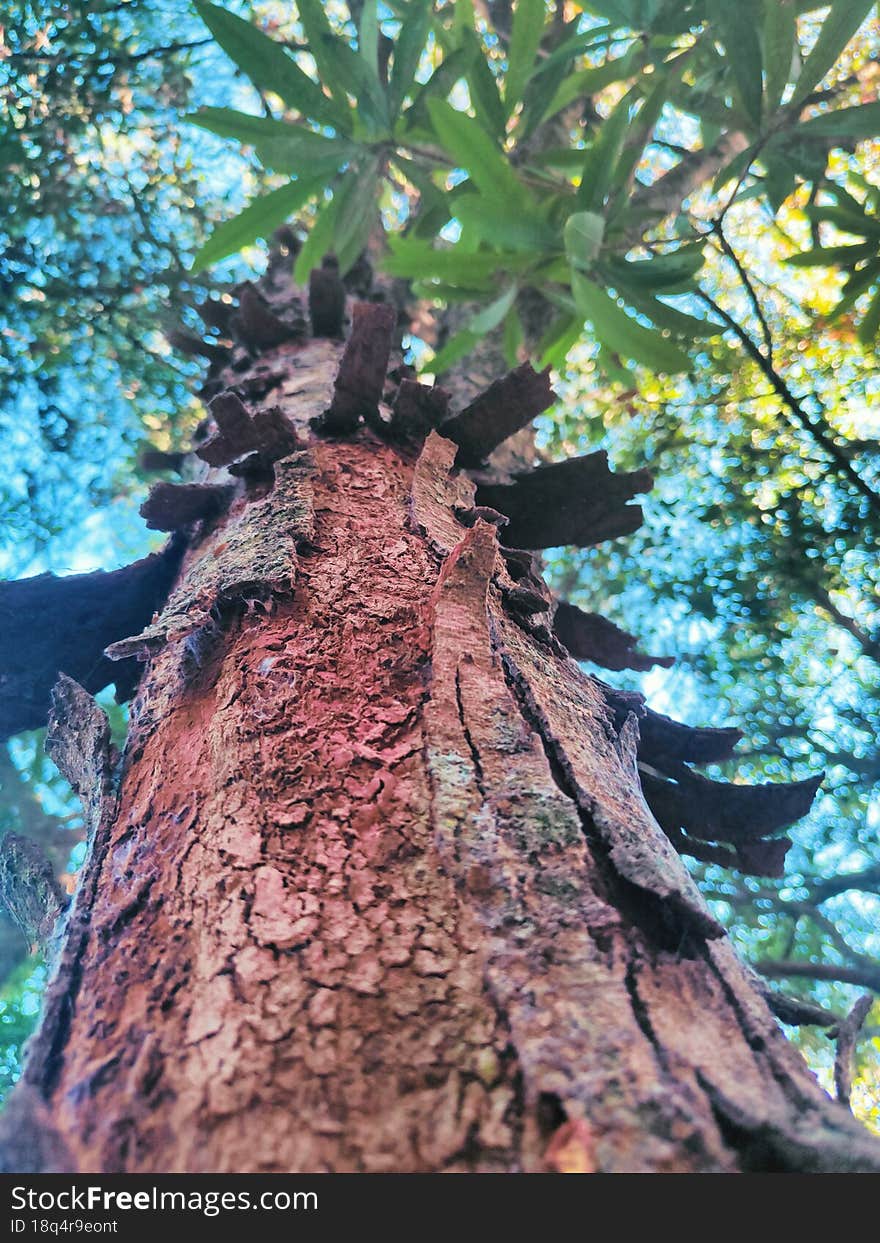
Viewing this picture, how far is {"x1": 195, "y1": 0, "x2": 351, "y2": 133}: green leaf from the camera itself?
201cm

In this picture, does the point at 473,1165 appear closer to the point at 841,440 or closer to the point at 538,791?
the point at 538,791

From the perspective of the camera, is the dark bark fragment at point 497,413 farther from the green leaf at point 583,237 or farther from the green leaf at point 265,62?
the green leaf at point 265,62

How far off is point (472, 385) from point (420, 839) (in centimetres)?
252

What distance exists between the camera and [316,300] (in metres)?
2.78

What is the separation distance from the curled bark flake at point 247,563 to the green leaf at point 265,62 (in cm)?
120

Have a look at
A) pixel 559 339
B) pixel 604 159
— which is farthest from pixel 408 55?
pixel 559 339

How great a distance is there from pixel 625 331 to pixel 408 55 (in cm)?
110

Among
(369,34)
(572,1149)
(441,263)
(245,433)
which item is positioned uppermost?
(369,34)

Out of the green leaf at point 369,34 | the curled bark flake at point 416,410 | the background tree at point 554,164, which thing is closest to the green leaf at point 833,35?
the background tree at point 554,164

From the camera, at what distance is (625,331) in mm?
1890

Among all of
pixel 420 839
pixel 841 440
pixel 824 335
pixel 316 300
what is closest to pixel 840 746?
pixel 841 440

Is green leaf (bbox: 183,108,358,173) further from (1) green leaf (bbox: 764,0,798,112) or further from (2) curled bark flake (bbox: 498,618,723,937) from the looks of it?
(2) curled bark flake (bbox: 498,618,723,937)

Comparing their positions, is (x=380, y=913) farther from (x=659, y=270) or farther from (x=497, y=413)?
(x=659, y=270)

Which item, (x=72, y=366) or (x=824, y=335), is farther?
(x=72, y=366)
